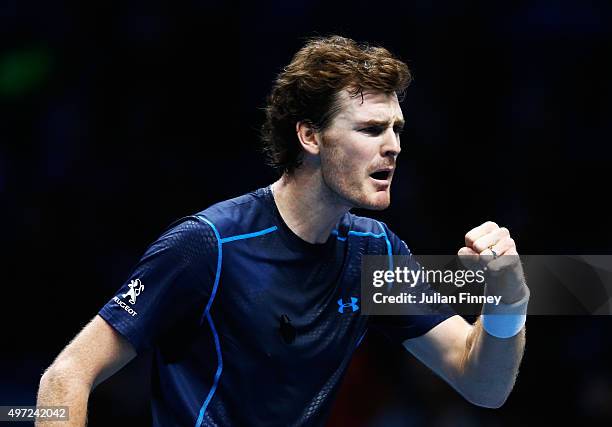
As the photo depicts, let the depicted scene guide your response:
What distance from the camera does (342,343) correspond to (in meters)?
3.00

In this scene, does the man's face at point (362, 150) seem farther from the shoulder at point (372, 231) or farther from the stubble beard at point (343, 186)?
the shoulder at point (372, 231)

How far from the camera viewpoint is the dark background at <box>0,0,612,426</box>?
18.7ft

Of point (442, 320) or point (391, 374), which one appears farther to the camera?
point (391, 374)

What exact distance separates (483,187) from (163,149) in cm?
213

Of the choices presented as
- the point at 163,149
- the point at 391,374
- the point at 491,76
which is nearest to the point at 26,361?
the point at 163,149

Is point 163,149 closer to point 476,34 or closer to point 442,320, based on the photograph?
point 476,34

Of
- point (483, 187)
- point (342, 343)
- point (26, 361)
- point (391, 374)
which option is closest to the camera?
point (342, 343)

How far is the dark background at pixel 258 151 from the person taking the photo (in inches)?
225

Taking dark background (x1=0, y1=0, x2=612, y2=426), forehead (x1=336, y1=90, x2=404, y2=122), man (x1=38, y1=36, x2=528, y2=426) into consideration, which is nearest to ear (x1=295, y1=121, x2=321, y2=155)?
man (x1=38, y1=36, x2=528, y2=426)

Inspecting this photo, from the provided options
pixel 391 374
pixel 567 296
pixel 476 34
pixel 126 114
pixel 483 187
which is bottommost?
pixel 391 374

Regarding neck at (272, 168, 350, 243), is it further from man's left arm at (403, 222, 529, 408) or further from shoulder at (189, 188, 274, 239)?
man's left arm at (403, 222, 529, 408)

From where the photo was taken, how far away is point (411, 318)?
317 cm

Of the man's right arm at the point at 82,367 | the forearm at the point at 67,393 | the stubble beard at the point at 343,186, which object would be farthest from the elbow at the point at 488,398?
the forearm at the point at 67,393

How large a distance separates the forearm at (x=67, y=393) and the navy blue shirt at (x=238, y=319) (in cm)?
19
